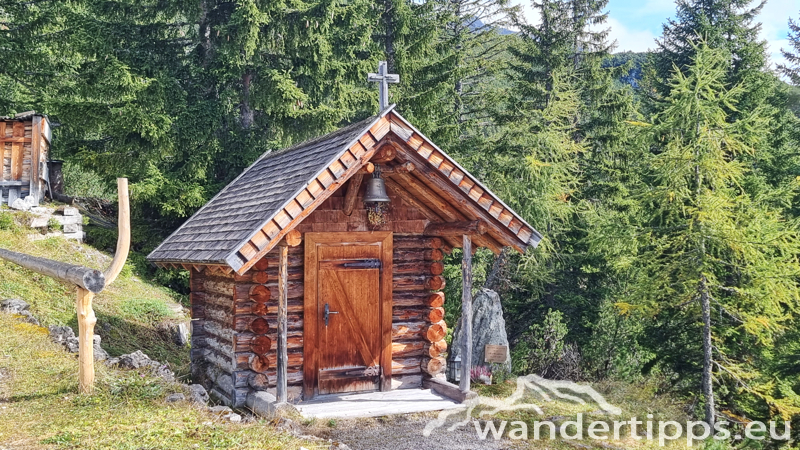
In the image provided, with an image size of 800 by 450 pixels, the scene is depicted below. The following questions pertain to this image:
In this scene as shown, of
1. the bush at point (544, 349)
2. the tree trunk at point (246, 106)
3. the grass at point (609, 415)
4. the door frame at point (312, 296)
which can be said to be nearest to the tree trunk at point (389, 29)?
the tree trunk at point (246, 106)

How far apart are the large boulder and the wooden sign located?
903mm

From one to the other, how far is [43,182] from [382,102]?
42.1ft

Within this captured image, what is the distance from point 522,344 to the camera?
2114 centimetres

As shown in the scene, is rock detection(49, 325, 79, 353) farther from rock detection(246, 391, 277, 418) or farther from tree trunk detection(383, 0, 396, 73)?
tree trunk detection(383, 0, 396, 73)

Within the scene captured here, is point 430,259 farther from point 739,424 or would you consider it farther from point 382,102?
point 739,424

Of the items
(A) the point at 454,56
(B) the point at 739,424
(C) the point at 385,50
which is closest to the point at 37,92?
(C) the point at 385,50

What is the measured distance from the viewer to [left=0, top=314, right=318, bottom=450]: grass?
21.1 ft

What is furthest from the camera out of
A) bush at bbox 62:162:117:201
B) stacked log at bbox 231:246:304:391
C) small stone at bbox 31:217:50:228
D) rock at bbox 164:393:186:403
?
bush at bbox 62:162:117:201

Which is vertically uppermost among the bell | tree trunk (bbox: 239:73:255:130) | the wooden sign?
tree trunk (bbox: 239:73:255:130)

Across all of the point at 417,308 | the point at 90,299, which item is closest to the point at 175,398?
the point at 90,299

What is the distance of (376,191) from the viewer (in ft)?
31.1

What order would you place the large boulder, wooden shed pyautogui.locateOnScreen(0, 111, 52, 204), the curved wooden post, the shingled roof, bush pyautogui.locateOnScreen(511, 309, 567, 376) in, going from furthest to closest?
bush pyautogui.locateOnScreen(511, 309, 567, 376), wooden shed pyautogui.locateOnScreen(0, 111, 52, 204), the large boulder, the shingled roof, the curved wooden post

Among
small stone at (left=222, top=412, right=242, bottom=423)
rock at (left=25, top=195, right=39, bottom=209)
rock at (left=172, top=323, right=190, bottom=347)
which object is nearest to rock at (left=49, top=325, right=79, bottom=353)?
rock at (left=172, top=323, right=190, bottom=347)

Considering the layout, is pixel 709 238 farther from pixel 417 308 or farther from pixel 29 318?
pixel 29 318
